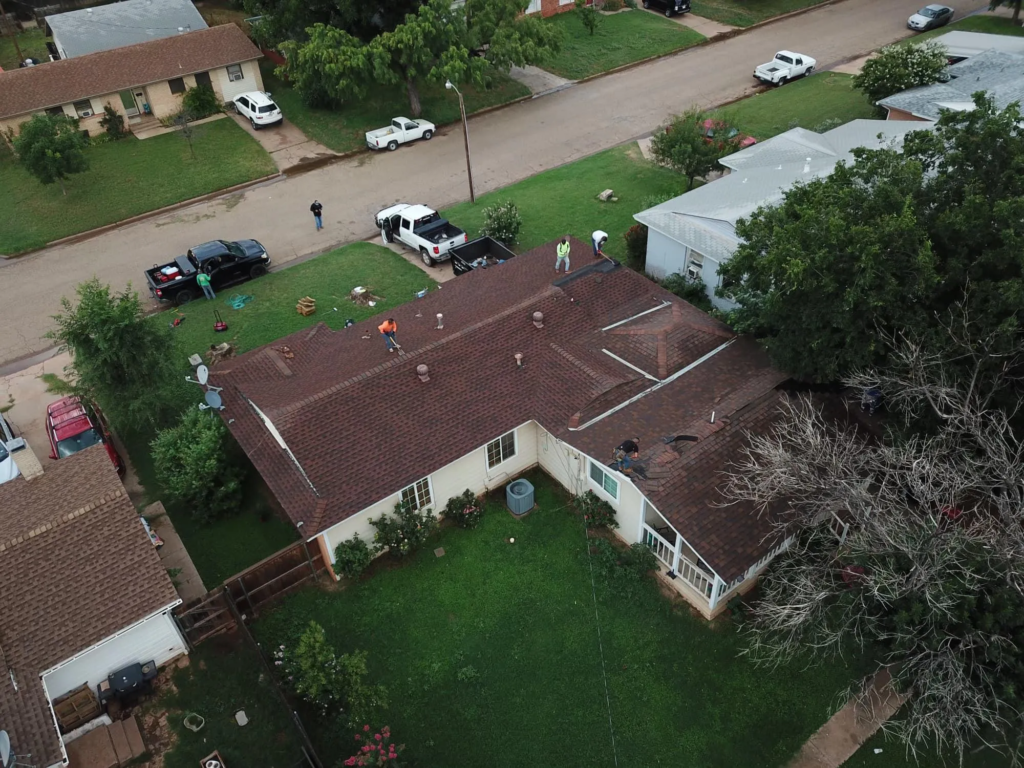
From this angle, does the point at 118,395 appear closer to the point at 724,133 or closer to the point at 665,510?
the point at 665,510

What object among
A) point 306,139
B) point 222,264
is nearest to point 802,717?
point 222,264

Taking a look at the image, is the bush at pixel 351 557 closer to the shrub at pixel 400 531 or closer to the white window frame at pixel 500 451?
the shrub at pixel 400 531

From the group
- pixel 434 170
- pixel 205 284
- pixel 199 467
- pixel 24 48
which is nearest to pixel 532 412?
pixel 199 467

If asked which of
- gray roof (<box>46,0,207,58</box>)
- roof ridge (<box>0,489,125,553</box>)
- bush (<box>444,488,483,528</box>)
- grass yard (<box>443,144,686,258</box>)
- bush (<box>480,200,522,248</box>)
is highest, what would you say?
gray roof (<box>46,0,207,58</box>)

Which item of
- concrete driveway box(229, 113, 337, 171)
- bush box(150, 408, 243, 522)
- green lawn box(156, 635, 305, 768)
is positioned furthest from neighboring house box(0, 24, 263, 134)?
green lawn box(156, 635, 305, 768)

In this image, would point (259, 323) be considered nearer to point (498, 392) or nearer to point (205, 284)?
point (205, 284)

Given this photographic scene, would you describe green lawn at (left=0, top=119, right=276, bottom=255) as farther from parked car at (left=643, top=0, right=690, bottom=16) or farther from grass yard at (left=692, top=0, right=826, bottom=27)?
grass yard at (left=692, top=0, right=826, bottom=27)

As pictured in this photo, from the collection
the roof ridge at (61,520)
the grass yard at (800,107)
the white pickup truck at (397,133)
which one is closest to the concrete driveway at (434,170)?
the white pickup truck at (397,133)
